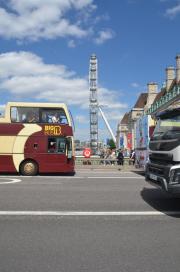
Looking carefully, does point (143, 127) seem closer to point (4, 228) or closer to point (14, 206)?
point (14, 206)

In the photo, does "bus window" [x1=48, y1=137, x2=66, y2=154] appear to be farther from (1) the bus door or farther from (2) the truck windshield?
(2) the truck windshield

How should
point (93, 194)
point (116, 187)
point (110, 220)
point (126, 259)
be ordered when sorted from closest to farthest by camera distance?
point (126, 259) < point (110, 220) < point (93, 194) < point (116, 187)

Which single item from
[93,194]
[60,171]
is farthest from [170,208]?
[60,171]

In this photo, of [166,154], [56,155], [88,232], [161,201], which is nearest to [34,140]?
[56,155]

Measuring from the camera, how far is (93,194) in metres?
12.9

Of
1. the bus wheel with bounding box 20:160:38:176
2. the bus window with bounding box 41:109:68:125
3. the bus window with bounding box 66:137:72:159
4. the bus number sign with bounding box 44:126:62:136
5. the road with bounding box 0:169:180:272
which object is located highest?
the bus window with bounding box 41:109:68:125

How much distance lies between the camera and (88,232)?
789 centimetres

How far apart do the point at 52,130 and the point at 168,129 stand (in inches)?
527

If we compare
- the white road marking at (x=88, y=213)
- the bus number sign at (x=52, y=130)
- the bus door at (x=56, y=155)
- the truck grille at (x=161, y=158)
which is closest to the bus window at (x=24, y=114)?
the bus number sign at (x=52, y=130)

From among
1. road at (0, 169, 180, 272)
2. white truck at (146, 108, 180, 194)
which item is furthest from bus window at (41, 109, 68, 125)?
white truck at (146, 108, 180, 194)

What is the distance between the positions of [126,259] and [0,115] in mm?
17886

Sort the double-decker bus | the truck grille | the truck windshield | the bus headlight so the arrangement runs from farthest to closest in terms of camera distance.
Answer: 1. the double-decker bus
2. the truck windshield
3. the truck grille
4. the bus headlight

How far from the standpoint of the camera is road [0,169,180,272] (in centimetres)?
606

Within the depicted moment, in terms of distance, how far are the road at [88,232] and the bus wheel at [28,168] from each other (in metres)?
9.51
